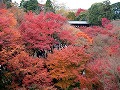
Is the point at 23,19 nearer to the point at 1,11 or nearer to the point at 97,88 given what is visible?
the point at 1,11

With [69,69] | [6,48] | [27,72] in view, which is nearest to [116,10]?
[69,69]

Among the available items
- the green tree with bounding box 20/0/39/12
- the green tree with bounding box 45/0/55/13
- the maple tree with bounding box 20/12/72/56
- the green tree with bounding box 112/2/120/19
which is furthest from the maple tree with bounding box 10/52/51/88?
the green tree with bounding box 112/2/120/19

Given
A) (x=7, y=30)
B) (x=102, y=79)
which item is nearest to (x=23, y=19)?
(x=7, y=30)

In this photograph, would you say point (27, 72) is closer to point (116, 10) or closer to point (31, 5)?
point (31, 5)

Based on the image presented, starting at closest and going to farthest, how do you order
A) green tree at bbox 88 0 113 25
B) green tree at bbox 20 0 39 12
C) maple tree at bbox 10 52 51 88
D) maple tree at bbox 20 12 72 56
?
maple tree at bbox 10 52 51 88 → maple tree at bbox 20 12 72 56 → green tree at bbox 88 0 113 25 → green tree at bbox 20 0 39 12

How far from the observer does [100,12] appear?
43.0m

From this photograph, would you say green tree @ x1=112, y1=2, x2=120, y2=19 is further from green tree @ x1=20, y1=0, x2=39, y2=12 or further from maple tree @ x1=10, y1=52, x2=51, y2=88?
maple tree @ x1=10, y1=52, x2=51, y2=88

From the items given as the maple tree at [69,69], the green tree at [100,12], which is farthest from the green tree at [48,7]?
the maple tree at [69,69]

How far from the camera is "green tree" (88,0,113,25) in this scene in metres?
42.7

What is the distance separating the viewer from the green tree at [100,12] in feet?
140

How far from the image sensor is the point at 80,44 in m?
28.5

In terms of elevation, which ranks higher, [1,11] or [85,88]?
[1,11]

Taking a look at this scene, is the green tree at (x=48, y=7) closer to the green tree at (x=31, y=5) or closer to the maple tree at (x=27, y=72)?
the green tree at (x=31, y=5)

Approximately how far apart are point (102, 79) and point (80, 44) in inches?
307
